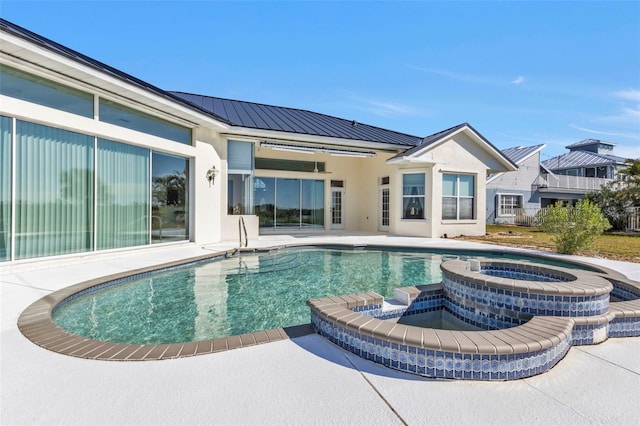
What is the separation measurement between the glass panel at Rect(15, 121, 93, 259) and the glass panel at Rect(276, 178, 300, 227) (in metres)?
9.87

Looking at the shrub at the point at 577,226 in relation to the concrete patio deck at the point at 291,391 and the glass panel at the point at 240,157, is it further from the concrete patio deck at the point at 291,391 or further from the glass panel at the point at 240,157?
the glass panel at the point at 240,157

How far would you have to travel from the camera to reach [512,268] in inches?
232

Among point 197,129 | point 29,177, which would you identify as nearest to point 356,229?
point 197,129

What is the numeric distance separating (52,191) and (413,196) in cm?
1337

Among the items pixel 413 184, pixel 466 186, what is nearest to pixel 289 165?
pixel 413 184

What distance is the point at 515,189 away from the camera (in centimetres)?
2866

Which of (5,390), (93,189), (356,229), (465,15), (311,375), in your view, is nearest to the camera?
(5,390)

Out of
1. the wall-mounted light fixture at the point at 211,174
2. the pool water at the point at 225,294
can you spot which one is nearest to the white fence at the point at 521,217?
the pool water at the point at 225,294

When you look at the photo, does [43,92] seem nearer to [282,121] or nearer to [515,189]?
[282,121]

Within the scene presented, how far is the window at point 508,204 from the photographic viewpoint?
90.8 ft

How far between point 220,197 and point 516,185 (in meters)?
27.1

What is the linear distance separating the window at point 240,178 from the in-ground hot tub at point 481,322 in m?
9.94

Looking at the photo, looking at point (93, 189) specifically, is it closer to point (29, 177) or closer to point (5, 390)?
point (29, 177)

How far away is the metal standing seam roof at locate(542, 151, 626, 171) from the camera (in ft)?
114
